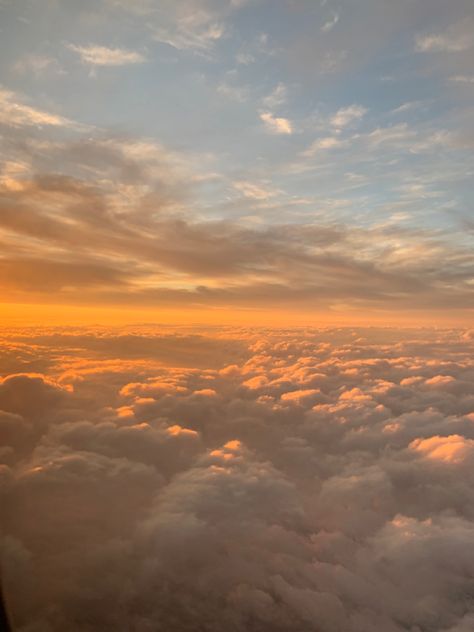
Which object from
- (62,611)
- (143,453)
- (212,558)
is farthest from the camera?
(143,453)

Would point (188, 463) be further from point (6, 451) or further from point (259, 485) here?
point (6, 451)

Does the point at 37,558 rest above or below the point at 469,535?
below

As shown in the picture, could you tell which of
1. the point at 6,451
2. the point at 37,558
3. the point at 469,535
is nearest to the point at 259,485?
the point at 469,535

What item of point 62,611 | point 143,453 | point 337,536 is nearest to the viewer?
point 62,611

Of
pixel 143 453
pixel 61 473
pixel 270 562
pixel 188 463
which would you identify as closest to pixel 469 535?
pixel 270 562

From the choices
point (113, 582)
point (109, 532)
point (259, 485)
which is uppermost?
point (259, 485)

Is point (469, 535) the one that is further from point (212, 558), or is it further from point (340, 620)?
point (212, 558)

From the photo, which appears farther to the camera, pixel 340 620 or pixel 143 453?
pixel 143 453

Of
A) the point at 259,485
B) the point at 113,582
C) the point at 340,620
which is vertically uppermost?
the point at 259,485

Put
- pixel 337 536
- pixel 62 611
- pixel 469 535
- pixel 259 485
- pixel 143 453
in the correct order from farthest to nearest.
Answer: pixel 143 453 → pixel 337 536 → pixel 259 485 → pixel 469 535 → pixel 62 611
